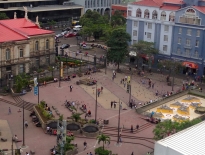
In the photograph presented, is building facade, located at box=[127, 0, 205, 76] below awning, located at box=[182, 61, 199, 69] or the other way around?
the other way around

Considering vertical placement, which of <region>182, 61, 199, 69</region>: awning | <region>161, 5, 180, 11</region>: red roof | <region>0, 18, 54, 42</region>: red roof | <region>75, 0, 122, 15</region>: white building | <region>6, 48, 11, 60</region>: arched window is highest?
<region>161, 5, 180, 11</region>: red roof

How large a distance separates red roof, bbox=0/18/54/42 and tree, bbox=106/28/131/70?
43.2 feet

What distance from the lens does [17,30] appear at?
7256 cm

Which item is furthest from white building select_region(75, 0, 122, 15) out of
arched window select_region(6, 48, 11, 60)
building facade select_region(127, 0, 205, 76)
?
arched window select_region(6, 48, 11, 60)

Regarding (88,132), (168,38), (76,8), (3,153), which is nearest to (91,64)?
(168,38)

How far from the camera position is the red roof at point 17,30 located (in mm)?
68562

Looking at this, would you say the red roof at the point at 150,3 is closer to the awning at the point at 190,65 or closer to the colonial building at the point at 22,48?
the awning at the point at 190,65

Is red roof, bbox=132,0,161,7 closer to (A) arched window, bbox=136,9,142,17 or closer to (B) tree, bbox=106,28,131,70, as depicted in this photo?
(A) arched window, bbox=136,9,142,17

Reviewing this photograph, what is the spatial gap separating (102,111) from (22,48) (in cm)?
2079

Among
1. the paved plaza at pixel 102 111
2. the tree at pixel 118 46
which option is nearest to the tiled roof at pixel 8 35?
the paved plaza at pixel 102 111

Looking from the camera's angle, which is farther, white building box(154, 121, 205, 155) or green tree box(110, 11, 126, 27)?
green tree box(110, 11, 126, 27)

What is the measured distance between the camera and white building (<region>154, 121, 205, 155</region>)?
101 feet

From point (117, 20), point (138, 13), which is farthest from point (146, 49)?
point (117, 20)

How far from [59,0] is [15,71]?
231 feet
